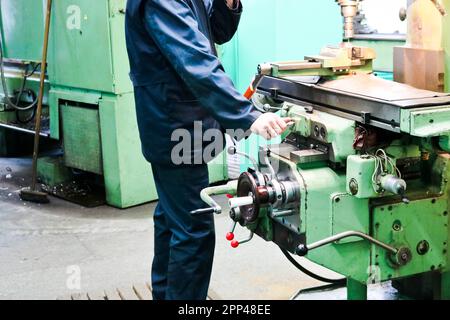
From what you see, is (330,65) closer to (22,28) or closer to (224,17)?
(224,17)

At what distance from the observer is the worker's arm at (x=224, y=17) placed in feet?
5.80

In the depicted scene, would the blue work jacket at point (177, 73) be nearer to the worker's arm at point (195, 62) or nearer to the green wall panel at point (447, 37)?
the worker's arm at point (195, 62)

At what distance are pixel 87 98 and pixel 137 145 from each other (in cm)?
35

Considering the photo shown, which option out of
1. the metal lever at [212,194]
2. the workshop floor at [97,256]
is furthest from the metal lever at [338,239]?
the workshop floor at [97,256]

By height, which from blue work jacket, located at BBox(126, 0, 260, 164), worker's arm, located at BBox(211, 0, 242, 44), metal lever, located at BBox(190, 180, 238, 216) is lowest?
metal lever, located at BBox(190, 180, 238, 216)

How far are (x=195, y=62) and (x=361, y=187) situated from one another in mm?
476

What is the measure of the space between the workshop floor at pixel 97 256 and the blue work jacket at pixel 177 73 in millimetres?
709

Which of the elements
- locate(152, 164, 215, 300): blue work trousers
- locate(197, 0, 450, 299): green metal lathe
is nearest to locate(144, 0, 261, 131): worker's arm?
locate(197, 0, 450, 299): green metal lathe

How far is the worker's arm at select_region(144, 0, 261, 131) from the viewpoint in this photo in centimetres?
140

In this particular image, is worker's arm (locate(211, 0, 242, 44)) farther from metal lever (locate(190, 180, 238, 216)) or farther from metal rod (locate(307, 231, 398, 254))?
metal rod (locate(307, 231, 398, 254))

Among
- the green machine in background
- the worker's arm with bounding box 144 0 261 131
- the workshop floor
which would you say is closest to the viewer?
the worker's arm with bounding box 144 0 261 131

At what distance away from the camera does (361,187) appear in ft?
4.29

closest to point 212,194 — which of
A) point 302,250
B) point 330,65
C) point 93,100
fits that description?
point 302,250
